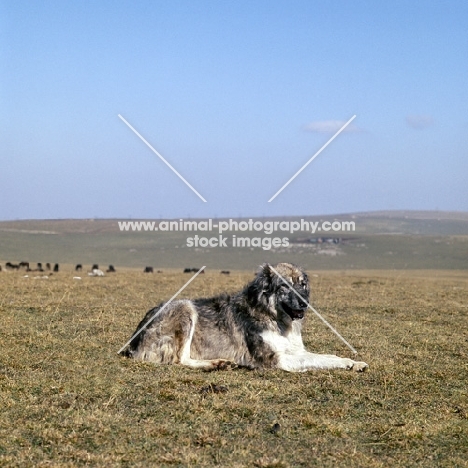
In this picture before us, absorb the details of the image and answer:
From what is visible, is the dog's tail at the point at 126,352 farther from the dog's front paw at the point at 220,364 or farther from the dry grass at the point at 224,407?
the dog's front paw at the point at 220,364

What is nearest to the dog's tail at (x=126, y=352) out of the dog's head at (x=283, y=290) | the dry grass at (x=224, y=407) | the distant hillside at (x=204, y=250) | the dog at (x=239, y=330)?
the dog at (x=239, y=330)

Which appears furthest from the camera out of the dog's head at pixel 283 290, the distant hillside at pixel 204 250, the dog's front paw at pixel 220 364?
the distant hillside at pixel 204 250

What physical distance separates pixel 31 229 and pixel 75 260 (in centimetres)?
4033

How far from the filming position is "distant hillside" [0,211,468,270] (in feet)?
236

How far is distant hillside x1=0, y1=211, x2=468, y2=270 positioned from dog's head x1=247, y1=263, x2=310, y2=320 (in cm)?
4640

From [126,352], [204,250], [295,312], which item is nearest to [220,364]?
[295,312]

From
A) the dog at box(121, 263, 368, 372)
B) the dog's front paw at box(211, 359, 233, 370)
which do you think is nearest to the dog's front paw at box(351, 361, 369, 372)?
the dog at box(121, 263, 368, 372)

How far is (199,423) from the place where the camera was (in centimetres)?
754

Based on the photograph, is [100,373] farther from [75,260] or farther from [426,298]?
[75,260]

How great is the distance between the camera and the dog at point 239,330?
10.7 metres

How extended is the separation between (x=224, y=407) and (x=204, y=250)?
82.2 m

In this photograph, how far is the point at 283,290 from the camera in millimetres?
10922

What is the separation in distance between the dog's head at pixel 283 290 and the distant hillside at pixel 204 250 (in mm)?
46396

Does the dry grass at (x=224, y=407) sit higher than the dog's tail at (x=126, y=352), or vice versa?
the dog's tail at (x=126, y=352)
